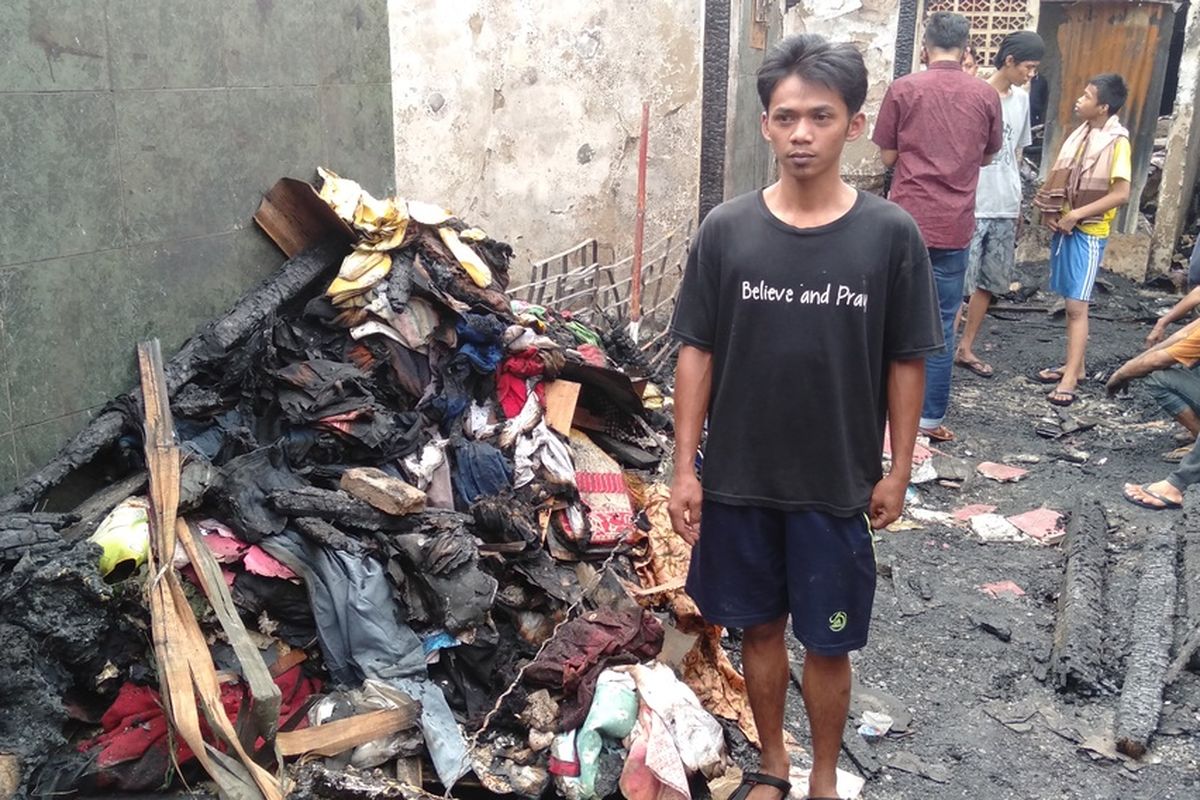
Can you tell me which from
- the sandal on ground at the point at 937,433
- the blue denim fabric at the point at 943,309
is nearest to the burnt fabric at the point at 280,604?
the blue denim fabric at the point at 943,309

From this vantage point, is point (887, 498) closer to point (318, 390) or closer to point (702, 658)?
point (702, 658)

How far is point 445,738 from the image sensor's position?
332 cm

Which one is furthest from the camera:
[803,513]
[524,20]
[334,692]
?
[524,20]

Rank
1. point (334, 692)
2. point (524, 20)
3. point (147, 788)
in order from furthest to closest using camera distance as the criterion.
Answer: point (524, 20)
point (334, 692)
point (147, 788)

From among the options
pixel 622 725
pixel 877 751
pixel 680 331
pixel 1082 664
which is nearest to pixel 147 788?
pixel 622 725

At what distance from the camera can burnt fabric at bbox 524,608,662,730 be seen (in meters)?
3.48

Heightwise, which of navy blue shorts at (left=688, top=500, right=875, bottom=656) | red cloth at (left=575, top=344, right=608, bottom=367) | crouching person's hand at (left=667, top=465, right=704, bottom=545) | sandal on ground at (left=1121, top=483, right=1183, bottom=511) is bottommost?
sandal on ground at (left=1121, top=483, right=1183, bottom=511)

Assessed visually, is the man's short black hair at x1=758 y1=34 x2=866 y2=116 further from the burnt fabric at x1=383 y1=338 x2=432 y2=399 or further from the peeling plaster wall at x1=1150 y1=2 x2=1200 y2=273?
the peeling plaster wall at x1=1150 y1=2 x2=1200 y2=273

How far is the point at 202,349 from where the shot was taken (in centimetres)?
423

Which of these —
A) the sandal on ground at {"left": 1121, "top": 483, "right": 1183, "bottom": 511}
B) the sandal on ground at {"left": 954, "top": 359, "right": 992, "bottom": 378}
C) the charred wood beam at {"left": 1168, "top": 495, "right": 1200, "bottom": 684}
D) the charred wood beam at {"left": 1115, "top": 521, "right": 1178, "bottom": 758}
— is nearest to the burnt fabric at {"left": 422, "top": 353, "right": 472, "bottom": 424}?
the charred wood beam at {"left": 1115, "top": 521, "right": 1178, "bottom": 758}

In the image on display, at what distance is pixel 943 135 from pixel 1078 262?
1930mm

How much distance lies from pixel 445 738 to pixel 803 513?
1387 millimetres

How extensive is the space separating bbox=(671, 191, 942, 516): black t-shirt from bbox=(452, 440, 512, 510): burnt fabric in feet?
5.00

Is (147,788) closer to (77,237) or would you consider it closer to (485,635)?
(485,635)
